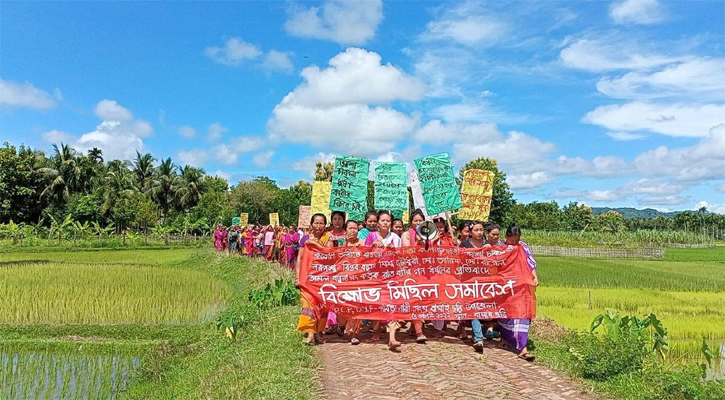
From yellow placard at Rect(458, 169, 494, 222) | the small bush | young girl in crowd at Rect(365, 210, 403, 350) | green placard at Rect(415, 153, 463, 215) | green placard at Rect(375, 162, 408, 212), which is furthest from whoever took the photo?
yellow placard at Rect(458, 169, 494, 222)

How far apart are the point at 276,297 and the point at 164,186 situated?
43022mm

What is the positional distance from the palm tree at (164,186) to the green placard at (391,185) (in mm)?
42664

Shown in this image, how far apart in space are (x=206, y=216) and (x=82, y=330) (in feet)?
114

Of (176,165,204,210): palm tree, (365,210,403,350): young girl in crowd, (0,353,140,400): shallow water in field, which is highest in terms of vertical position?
(176,165,204,210): palm tree

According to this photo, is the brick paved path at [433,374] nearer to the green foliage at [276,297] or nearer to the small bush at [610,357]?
the small bush at [610,357]

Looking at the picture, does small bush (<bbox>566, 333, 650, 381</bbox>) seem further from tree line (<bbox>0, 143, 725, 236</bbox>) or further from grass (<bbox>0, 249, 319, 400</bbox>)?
tree line (<bbox>0, 143, 725, 236</bbox>)

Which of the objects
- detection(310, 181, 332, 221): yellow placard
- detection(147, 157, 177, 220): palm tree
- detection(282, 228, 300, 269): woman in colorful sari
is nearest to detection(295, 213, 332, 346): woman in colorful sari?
detection(310, 181, 332, 221): yellow placard

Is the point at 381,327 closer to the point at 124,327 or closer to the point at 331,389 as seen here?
the point at 331,389

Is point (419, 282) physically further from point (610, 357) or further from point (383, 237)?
point (610, 357)

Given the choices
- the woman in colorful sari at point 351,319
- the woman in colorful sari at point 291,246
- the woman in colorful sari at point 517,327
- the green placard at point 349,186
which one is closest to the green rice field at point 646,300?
the woman in colorful sari at point 517,327

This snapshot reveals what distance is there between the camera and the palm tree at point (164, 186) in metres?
49.0

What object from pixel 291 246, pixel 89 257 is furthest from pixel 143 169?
pixel 291 246

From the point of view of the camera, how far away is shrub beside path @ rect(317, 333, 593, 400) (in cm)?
517

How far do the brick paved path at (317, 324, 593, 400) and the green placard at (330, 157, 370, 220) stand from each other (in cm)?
362
